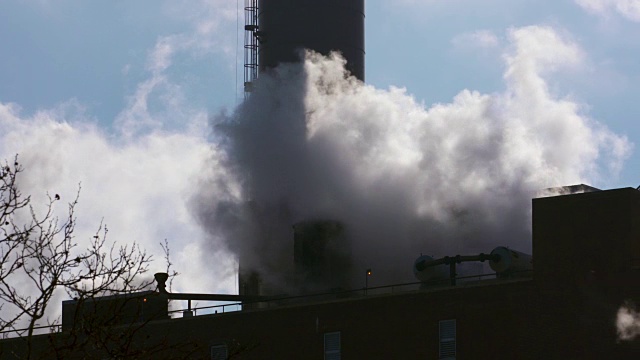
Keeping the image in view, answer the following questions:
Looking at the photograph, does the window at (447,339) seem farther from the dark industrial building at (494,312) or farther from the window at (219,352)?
the window at (219,352)

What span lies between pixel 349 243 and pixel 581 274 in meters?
29.4

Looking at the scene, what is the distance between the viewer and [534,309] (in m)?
48.3

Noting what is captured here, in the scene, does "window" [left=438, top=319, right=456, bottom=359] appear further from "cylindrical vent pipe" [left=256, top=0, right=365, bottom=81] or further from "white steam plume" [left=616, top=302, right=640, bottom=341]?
"cylindrical vent pipe" [left=256, top=0, right=365, bottom=81]

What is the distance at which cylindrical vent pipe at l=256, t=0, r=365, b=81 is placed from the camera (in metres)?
76.9

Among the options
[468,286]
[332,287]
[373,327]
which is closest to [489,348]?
[468,286]

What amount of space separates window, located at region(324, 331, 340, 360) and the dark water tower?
26.8m

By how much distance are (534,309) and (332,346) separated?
10659 mm

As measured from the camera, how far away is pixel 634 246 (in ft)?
154

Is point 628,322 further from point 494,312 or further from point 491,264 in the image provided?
point 491,264

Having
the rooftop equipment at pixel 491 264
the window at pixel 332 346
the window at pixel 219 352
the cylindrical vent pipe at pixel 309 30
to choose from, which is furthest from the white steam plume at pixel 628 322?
the cylindrical vent pipe at pixel 309 30

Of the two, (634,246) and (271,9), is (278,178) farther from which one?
(634,246)

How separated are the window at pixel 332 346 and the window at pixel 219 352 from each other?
6.08 m

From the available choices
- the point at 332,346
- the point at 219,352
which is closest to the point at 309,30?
the point at 219,352

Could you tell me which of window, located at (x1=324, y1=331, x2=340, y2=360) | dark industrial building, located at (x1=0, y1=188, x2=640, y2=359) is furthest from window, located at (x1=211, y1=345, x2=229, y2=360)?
window, located at (x1=324, y1=331, x2=340, y2=360)
